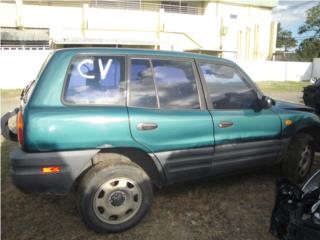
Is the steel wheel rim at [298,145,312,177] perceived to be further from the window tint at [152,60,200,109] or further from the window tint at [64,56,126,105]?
the window tint at [64,56,126,105]

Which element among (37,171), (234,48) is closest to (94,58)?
(37,171)

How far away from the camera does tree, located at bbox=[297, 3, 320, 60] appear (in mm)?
38250

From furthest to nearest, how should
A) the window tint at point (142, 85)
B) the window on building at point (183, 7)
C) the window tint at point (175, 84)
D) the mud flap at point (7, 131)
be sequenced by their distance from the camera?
the window on building at point (183, 7)
the mud flap at point (7, 131)
the window tint at point (175, 84)
the window tint at point (142, 85)

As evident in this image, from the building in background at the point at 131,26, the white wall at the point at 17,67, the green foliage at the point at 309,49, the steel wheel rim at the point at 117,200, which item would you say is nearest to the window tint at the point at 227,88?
the steel wheel rim at the point at 117,200

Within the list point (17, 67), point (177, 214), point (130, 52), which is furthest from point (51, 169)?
point (17, 67)

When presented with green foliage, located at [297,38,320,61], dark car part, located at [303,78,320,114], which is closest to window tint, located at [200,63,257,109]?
dark car part, located at [303,78,320,114]

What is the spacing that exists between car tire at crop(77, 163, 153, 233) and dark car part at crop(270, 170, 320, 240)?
4.19 feet

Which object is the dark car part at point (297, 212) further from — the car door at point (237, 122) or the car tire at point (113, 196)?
the car tire at point (113, 196)

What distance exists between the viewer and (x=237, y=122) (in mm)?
3932

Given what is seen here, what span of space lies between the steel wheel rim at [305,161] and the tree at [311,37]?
3654 cm

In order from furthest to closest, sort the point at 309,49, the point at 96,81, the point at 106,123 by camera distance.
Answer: the point at 309,49 → the point at 96,81 → the point at 106,123

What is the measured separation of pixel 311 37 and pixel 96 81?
4358 cm

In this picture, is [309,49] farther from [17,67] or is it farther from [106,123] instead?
[106,123]

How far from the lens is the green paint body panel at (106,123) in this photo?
10.0 feet
